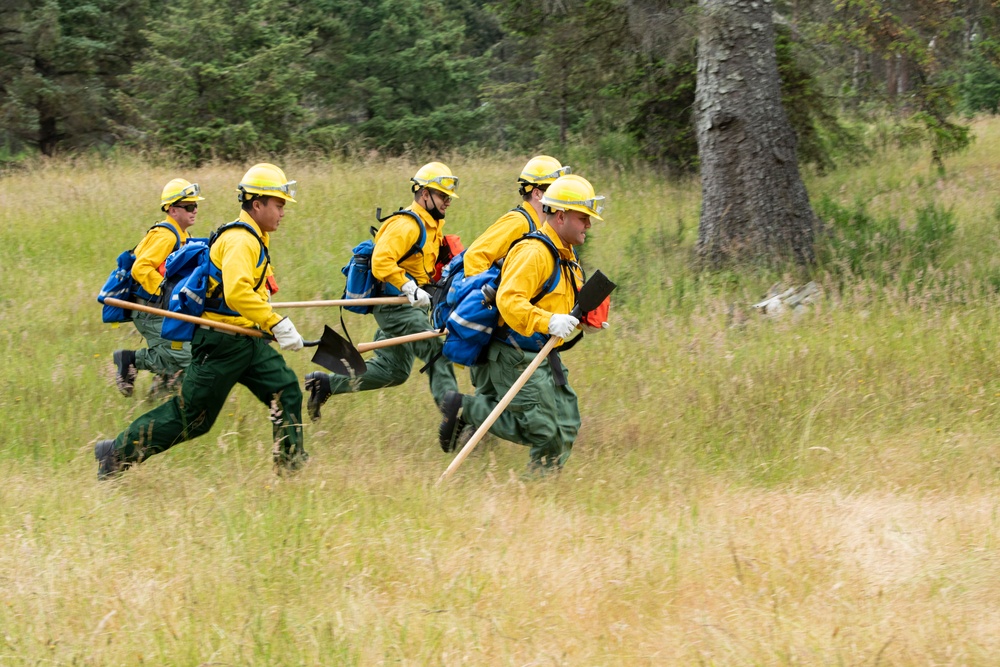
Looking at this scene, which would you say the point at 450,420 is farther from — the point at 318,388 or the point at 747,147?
the point at 747,147

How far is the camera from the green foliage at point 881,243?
9.72m

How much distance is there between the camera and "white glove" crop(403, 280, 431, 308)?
730 centimetres

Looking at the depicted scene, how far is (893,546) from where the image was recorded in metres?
4.78

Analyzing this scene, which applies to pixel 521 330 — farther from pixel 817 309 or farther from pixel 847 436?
pixel 817 309

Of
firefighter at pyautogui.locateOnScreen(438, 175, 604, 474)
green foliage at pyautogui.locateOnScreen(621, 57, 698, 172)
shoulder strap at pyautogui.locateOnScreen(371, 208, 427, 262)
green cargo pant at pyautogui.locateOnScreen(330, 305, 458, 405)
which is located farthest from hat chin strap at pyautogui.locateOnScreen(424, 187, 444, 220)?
green foliage at pyautogui.locateOnScreen(621, 57, 698, 172)

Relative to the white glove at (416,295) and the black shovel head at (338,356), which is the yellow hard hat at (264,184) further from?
the white glove at (416,295)

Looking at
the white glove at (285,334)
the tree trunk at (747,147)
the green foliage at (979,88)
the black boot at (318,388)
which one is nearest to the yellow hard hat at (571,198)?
the white glove at (285,334)

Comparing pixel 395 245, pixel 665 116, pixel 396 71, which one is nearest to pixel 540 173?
pixel 395 245

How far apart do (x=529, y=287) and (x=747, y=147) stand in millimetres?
5329

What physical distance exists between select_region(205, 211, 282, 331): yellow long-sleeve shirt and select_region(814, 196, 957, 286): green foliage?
5.72 meters

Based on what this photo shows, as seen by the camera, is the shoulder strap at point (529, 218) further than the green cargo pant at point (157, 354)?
No

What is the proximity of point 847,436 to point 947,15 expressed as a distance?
7.26 metres

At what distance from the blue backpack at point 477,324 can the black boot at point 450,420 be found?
0.22 m

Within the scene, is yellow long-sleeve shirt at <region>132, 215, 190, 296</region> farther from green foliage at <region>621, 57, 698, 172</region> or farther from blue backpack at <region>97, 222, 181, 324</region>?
green foliage at <region>621, 57, 698, 172</region>
